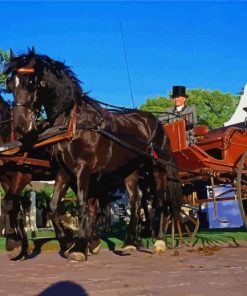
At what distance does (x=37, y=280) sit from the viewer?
5.63 meters

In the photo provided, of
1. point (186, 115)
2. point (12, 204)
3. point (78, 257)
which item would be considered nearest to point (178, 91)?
point (186, 115)

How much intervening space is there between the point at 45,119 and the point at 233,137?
372cm

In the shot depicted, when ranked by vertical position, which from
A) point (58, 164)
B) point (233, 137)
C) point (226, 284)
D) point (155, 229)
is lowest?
point (226, 284)

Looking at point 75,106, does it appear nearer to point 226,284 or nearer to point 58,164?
point 58,164

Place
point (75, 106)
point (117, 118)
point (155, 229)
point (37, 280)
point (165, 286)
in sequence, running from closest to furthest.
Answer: point (165, 286) → point (37, 280) → point (75, 106) → point (117, 118) → point (155, 229)

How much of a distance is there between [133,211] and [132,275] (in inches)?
114

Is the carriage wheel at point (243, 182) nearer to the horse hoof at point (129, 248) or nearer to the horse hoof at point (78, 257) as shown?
the horse hoof at point (129, 248)

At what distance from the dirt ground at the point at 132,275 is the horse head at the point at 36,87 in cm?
199

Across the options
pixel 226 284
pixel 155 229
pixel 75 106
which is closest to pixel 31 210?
pixel 155 229

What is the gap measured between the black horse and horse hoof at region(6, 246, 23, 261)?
1.05 meters

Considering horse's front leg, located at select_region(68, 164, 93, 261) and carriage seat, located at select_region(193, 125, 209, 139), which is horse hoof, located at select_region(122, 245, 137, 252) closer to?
horse's front leg, located at select_region(68, 164, 93, 261)

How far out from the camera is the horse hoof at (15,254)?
7946 millimetres

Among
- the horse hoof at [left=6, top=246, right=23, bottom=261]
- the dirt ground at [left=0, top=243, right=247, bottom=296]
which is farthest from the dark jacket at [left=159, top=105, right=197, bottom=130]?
the horse hoof at [left=6, top=246, right=23, bottom=261]

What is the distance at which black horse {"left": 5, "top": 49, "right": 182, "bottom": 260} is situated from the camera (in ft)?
22.6
